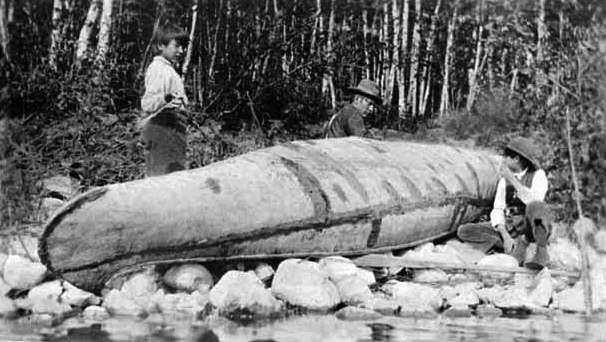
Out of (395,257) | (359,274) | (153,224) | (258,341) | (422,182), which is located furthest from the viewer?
(422,182)

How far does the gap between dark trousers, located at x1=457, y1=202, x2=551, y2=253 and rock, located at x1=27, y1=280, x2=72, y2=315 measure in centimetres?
208

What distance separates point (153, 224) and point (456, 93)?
2.51 meters

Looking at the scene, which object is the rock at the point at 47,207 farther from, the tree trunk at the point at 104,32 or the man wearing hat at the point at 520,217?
the man wearing hat at the point at 520,217

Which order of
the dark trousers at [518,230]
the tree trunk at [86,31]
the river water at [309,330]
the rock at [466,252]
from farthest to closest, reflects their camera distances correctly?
the tree trunk at [86,31] < the rock at [466,252] < the dark trousers at [518,230] < the river water at [309,330]

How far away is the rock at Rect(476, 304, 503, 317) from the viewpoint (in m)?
3.66

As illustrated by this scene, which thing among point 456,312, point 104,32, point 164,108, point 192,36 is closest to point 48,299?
point 164,108

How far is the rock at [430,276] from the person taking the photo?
4143 millimetres

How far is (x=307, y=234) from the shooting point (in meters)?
4.05

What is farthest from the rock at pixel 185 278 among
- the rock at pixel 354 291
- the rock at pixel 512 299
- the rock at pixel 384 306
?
the rock at pixel 512 299

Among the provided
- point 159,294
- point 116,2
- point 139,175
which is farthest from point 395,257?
point 116,2

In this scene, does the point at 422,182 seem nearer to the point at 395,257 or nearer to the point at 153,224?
the point at 395,257

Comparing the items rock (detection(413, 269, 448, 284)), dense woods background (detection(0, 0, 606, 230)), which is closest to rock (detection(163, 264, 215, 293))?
rock (detection(413, 269, 448, 284))

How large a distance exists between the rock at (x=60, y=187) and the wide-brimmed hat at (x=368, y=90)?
5.02 ft

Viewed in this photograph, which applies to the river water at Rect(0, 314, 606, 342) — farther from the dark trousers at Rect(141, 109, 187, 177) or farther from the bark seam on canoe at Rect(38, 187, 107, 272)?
the dark trousers at Rect(141, 109, 187, 177)
